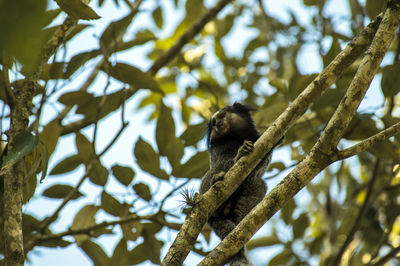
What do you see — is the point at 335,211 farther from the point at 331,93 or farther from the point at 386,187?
the point at 331,93

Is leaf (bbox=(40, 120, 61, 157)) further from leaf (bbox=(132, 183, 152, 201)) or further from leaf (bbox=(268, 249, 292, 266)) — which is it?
leaf (bbox=(268, 249, 292, 266))

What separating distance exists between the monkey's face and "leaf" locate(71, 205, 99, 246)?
154cm

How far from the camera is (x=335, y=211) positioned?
5027 millimetres

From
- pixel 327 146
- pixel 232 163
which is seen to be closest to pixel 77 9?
pixel 327 146

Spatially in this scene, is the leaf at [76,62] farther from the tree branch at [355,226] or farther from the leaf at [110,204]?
the tree branch at [355,226]

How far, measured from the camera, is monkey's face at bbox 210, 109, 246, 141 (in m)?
4.40

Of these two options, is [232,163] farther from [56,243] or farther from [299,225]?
[56,243]

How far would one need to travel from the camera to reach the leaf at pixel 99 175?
3.39 metres

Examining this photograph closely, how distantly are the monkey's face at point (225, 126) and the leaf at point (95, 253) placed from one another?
168 centimetres

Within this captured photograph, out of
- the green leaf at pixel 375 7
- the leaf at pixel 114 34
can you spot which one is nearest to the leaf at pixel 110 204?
the leaf at pixel 114 34

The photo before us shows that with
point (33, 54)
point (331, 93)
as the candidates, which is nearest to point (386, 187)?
point (331, 93)

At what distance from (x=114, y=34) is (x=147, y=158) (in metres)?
0.97

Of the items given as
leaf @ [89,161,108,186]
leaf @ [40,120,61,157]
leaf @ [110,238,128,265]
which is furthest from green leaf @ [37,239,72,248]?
leaf @ [40,120,61,157]

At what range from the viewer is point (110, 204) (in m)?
3.34
